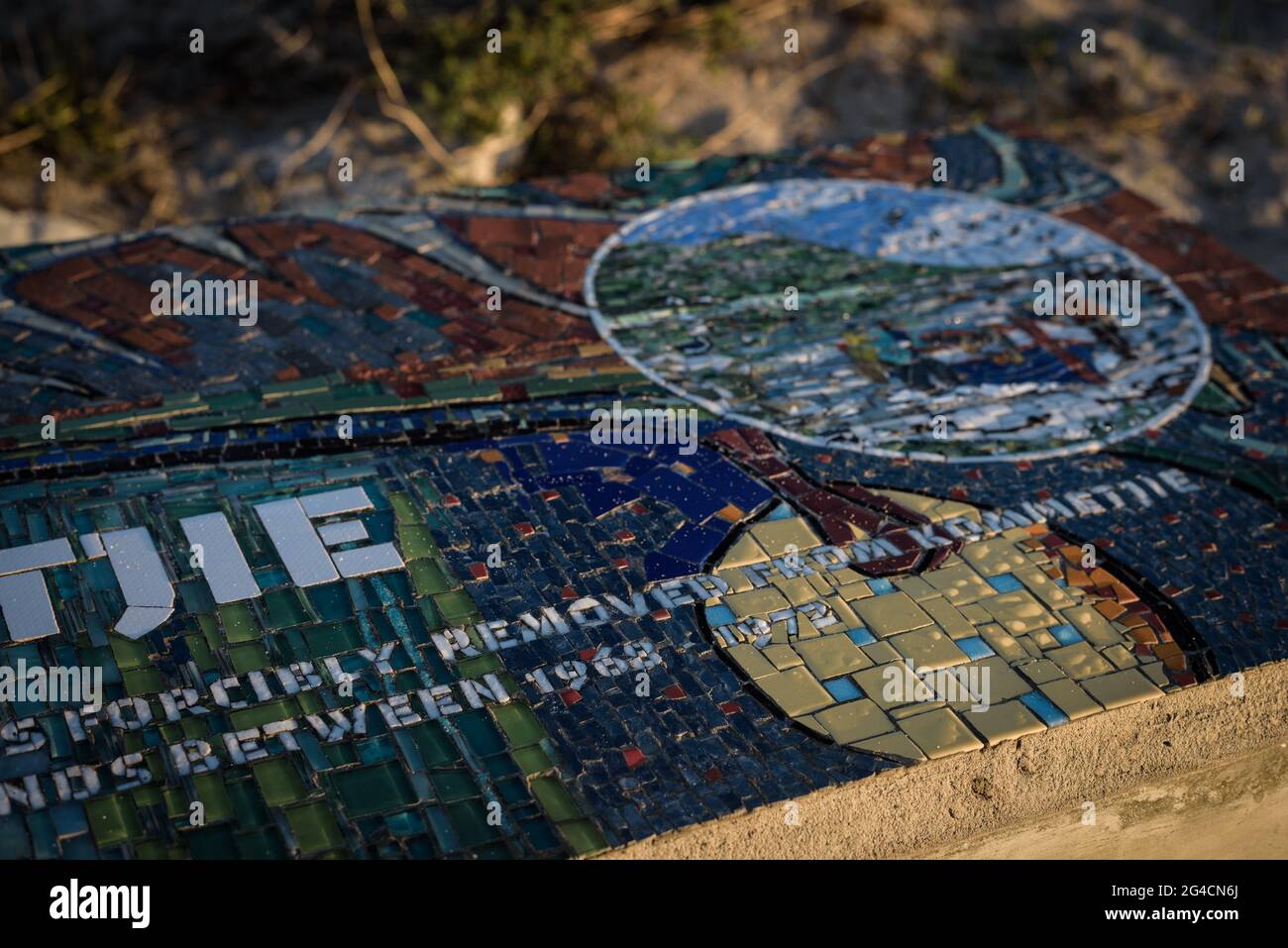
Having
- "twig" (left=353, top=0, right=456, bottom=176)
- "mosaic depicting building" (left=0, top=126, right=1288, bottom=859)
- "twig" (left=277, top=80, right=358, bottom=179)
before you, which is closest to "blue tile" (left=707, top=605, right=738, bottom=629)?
"mosaic depicting building" (left=0, top=126, right=1288, bottom=859)

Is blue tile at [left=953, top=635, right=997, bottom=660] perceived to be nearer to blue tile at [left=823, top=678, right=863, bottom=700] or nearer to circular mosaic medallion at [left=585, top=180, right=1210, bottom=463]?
blue tile at [left=823, top=678, right=863, bottom=700]

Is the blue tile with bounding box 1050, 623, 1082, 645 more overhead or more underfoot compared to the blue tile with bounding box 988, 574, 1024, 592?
more underfoot

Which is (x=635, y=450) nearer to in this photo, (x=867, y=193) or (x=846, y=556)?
(x=846, y=556)

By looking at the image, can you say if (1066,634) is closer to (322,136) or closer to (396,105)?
(396,105)

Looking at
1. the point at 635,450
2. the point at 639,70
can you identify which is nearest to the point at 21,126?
the point at 639,70

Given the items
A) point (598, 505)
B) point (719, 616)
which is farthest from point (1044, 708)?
point (598, 505)

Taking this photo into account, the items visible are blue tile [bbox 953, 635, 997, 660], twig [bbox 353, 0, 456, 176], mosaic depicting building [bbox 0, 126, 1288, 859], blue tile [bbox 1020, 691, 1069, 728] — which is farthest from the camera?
twig [bbox 353, 0, 456, 176]

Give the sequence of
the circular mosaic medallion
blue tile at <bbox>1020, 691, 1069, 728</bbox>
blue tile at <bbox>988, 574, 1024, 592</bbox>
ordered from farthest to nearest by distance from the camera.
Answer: the circular mosaic medallion
blue tile at <bbox>988, 574, 1024, 592</bbox>
blue tile at <bbox>1020, 691, 1069, 728</bbox>
